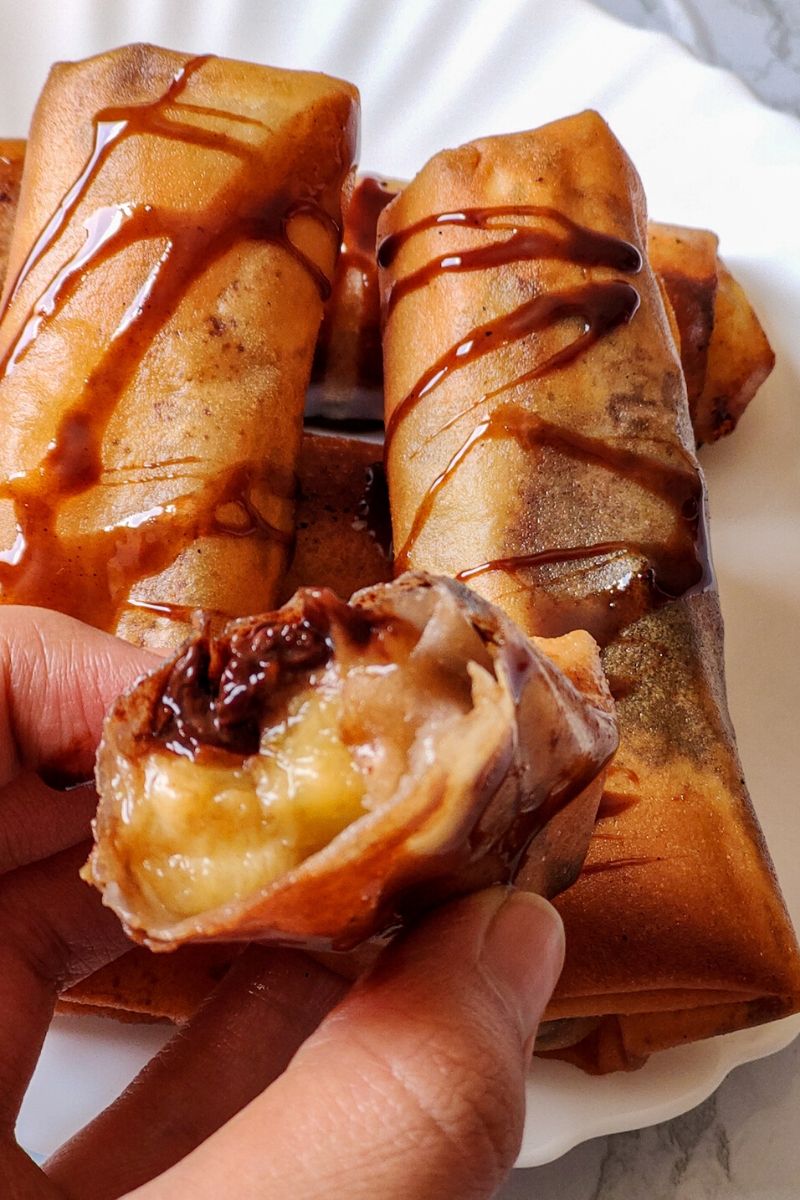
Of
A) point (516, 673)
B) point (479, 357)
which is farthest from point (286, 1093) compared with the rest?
point (479, 357)

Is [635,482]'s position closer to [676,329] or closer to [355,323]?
[676,329]

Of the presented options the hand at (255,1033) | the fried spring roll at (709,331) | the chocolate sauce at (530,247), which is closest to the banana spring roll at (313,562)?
the hand at (255,1033)

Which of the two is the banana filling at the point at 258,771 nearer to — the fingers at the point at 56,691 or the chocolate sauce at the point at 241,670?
the chocolate sauce at the point at 241,670

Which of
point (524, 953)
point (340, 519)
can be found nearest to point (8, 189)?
point (340, 519)

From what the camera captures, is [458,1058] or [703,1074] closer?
[458,1058]

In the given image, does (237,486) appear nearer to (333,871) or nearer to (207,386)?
(207,386)

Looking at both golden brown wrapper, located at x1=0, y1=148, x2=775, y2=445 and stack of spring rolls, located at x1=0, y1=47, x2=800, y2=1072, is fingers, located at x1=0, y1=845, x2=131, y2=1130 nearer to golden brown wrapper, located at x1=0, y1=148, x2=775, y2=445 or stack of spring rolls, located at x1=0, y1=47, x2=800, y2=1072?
stack of spring rolls, located at x1=0, y1=47, x2=800, y2=1072

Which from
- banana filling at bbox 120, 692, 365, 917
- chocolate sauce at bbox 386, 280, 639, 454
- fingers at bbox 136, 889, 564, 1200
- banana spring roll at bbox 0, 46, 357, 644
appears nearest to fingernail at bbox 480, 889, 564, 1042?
fingers at bbox 136, 889, 564, 1200
